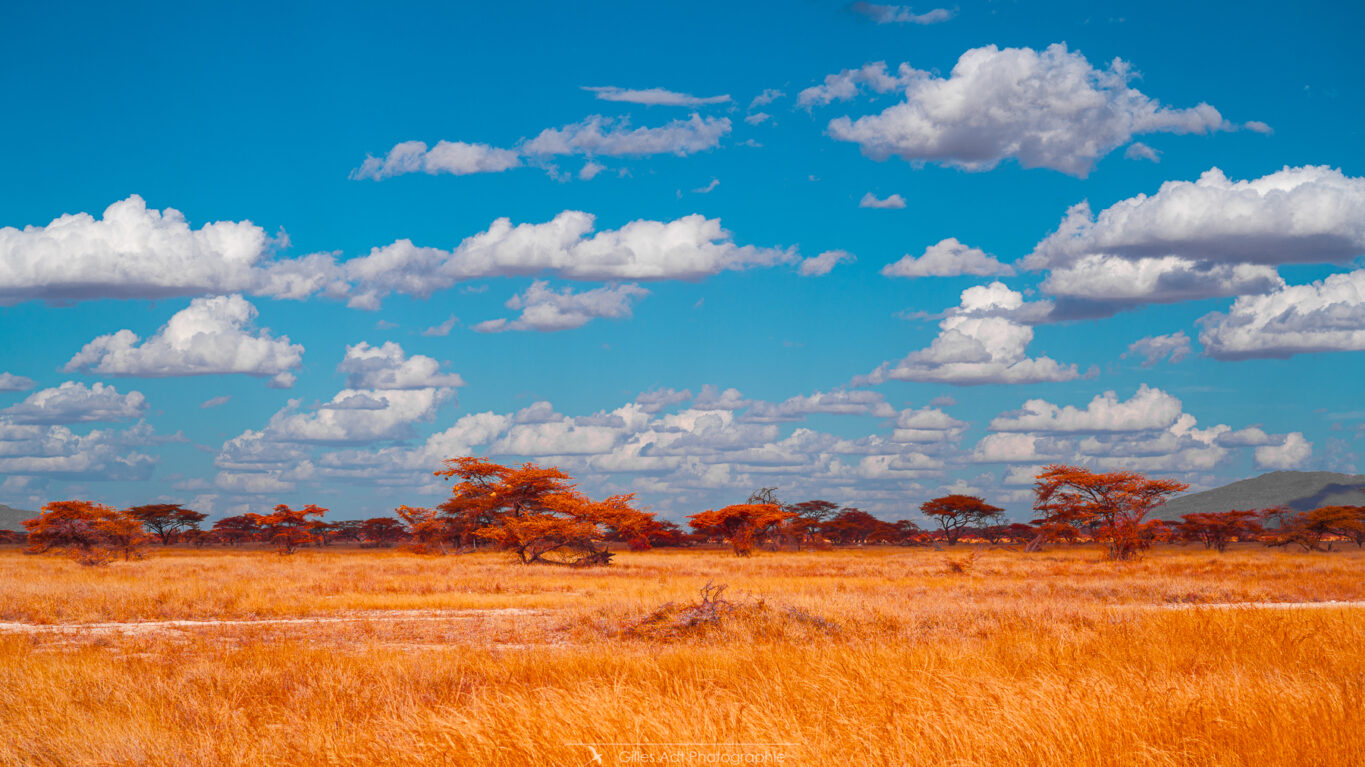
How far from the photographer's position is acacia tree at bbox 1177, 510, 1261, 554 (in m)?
72.4

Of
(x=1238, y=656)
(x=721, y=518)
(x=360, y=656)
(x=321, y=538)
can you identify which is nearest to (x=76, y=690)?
(x=360, y=656)

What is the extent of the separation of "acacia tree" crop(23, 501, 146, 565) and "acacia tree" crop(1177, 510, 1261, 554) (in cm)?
7352

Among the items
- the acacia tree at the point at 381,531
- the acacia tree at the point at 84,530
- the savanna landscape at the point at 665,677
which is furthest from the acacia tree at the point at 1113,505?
the acacia tree at the point at 381,531

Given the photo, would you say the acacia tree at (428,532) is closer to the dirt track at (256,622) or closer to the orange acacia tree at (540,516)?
the orange acacia tree at (540,516)

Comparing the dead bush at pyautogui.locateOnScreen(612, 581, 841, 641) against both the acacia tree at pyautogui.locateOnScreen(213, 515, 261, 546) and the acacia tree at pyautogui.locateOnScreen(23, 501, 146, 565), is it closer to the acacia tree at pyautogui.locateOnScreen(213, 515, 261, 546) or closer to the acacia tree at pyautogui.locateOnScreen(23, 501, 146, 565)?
the acacia tree at pyautogui.locateOnScreen(23, 501, 146, 565)

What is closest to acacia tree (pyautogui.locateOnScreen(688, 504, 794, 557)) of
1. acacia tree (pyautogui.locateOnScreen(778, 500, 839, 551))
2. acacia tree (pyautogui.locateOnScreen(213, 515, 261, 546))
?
acacia tree (pyautogui.locateOnScreen(778, 500, 839, 551))

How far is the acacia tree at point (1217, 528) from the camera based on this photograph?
238 feet

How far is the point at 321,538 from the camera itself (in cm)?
→ 9631

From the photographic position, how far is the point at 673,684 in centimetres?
948

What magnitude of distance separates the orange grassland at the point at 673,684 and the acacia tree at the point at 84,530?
27912 mm

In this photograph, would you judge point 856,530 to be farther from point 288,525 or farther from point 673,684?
point 673,684

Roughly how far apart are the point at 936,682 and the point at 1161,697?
1.85 m

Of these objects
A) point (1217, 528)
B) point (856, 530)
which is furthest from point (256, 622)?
point (856, 530)

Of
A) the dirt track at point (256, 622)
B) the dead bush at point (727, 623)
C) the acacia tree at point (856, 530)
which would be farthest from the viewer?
the acacia tree at point (856, 530)
